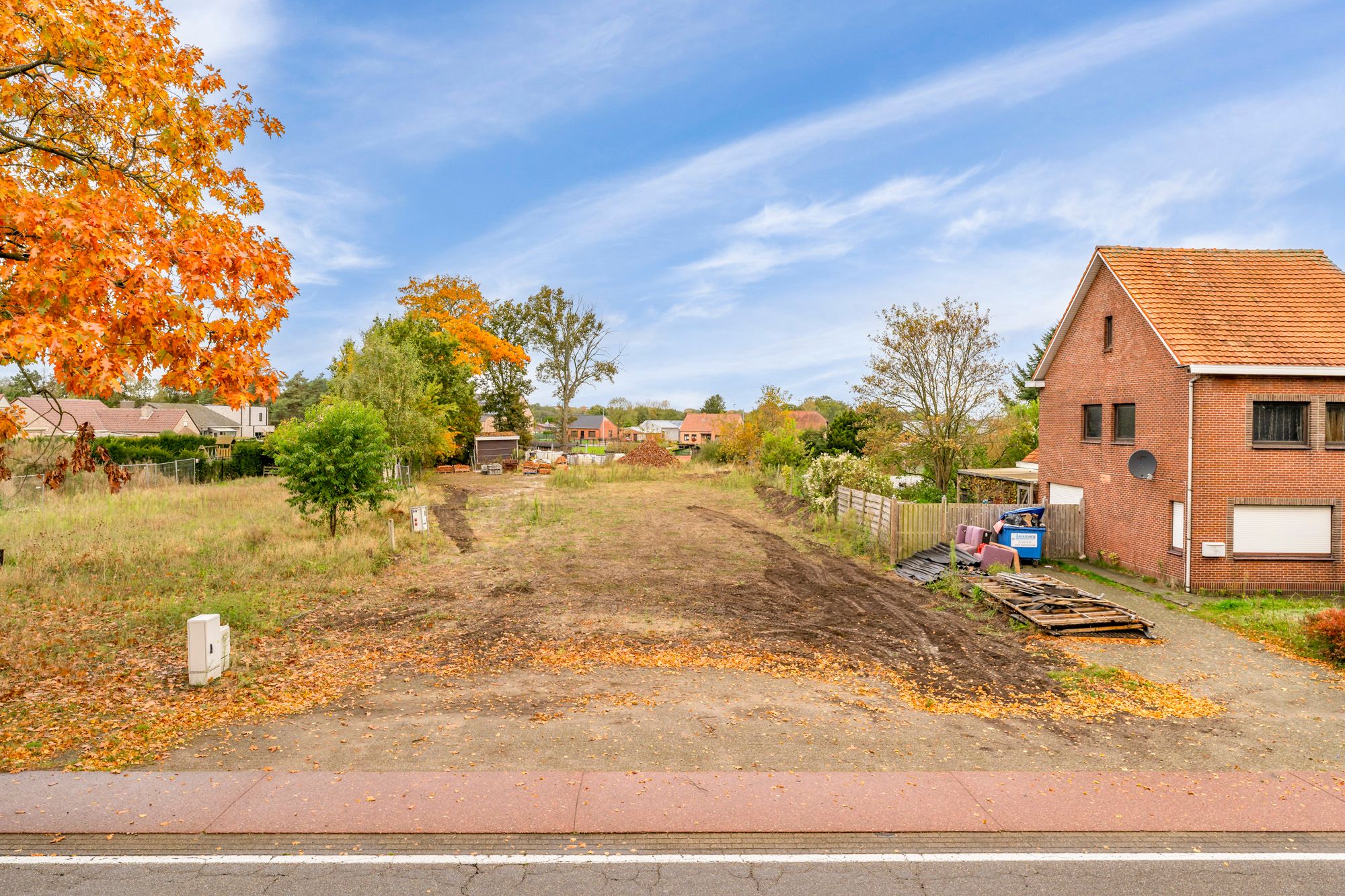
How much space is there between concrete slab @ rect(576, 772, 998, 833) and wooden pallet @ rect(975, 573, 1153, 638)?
731cm

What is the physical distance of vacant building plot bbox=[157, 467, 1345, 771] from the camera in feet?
24.9

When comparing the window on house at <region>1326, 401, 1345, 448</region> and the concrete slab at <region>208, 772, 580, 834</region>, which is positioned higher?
the window on house at <region>1326, 401, 1345, 448</region>

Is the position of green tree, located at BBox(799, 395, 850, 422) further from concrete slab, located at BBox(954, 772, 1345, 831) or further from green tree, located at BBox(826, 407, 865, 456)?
concrete slab, located at BBox(954, 772, 1345, 831)

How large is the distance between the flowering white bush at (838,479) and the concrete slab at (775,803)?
18.9 m

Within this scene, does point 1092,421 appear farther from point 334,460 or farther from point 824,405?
point 824,405

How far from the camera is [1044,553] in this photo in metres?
20.9

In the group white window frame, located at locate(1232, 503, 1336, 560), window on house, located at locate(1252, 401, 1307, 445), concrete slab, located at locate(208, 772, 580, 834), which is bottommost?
concrete slab, located at locate(208, 772, 580, 834)

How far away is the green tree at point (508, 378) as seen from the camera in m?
60.7

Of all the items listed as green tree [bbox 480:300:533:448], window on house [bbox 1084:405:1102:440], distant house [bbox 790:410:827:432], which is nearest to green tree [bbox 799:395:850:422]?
distant house [bbox 790:410:827:432]

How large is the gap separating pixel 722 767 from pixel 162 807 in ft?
16.0

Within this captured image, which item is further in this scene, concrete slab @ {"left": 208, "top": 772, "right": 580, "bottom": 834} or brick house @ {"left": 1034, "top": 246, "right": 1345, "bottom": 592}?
brick house @ {"left": 1034, "top": 246, "right": 1345, "bottom": 592}

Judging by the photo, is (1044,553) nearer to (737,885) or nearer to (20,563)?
(737,885)

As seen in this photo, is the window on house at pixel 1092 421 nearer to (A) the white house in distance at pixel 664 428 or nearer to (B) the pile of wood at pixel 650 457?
(B) the pile of wood at pixel 650 457

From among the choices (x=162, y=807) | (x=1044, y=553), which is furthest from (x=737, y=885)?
(x=1044, y=553)
